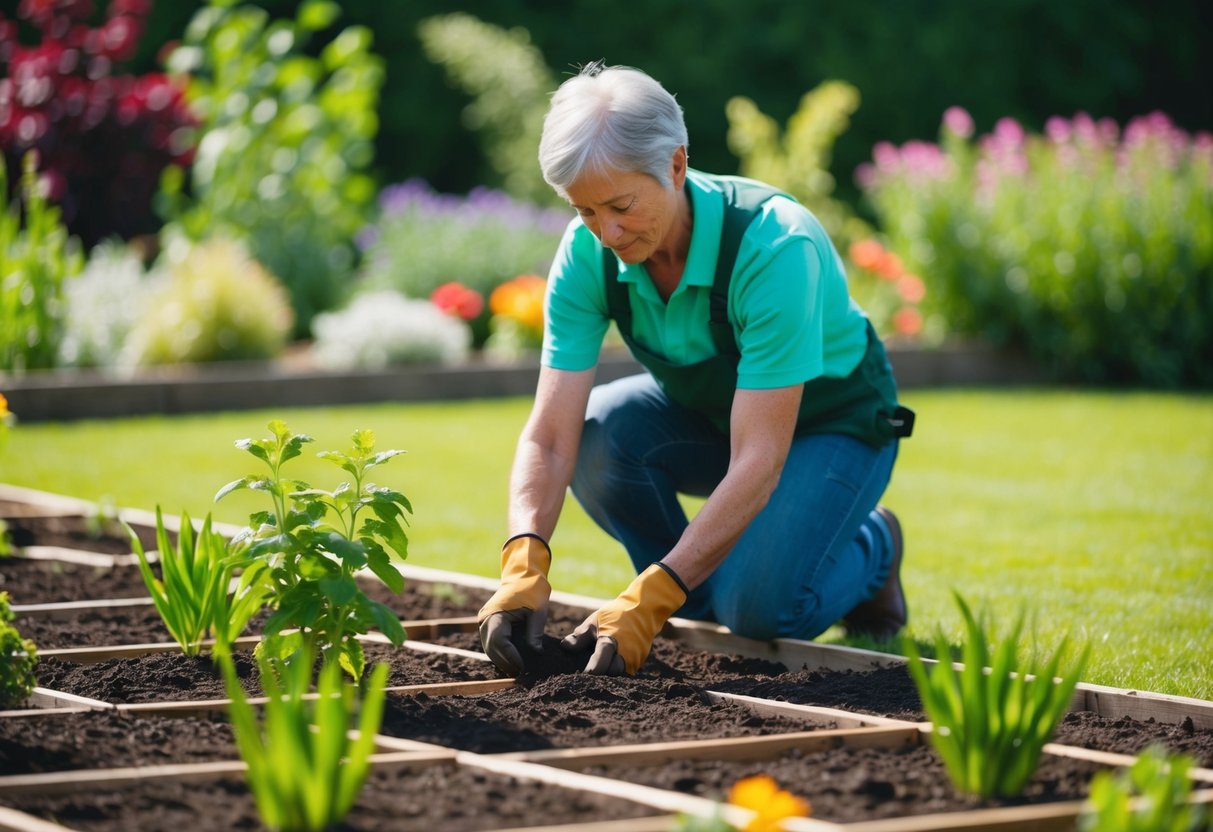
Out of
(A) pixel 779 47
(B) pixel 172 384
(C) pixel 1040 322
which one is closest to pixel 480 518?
(B) pixel 172 384

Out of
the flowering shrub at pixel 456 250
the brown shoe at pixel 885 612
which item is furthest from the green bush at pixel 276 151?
the brown shoe at pixel 885 612

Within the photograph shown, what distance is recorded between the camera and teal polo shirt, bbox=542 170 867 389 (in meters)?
3.15

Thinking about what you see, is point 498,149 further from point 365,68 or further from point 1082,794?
point 1082,794

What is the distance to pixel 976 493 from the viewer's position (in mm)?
6031

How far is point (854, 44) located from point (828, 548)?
14665mm

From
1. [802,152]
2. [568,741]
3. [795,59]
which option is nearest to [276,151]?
[802,152]

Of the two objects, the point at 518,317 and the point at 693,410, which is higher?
the point at 518,317

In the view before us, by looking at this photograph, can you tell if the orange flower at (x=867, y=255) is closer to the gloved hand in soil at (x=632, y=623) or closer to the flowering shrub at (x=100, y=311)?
the flowering shrub at (x=100, y=311)

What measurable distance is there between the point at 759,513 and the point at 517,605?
668 mm

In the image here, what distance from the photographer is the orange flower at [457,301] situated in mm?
10289

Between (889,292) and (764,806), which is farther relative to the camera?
(889,292)

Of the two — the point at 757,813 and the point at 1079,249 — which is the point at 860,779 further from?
the point at 1079,249

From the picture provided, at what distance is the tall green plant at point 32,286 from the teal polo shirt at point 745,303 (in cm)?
465

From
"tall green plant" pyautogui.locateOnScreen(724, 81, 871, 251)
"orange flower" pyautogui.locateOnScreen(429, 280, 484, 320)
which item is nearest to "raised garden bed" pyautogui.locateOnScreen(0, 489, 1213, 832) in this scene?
"orange flower" pyautogui.locateOnScreen(429, 280, 484, 320)
